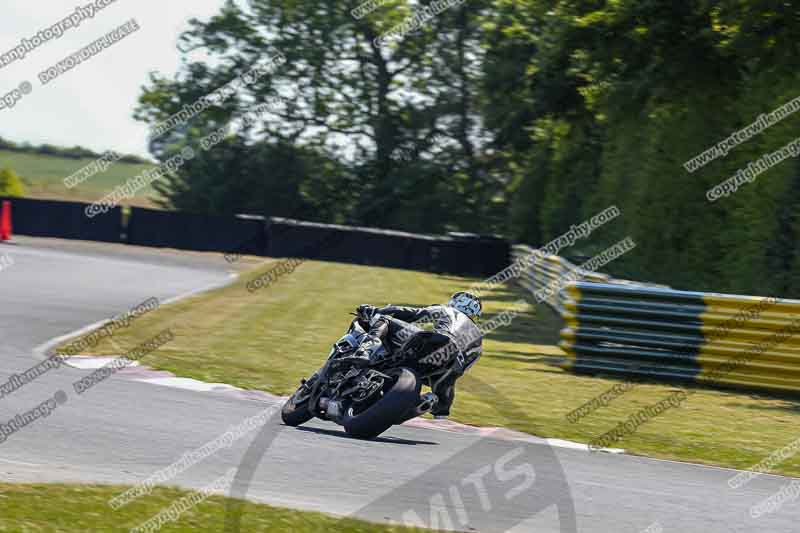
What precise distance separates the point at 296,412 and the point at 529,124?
3241 centimetres

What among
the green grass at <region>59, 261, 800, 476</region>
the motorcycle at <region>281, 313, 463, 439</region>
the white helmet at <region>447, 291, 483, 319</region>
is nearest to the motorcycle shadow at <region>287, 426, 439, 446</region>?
the motorcycle at <region>281, 313, 463, 439</region>

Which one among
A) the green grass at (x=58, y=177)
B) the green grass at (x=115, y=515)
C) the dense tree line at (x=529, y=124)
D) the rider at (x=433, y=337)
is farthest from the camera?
the green grass at (x=58, y=177)

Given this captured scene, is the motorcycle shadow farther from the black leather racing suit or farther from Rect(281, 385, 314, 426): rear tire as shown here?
the black leather racing suit

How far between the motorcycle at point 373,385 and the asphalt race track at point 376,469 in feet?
0.75

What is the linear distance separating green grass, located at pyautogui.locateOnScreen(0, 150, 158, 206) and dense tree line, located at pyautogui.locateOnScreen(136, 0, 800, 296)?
17196 millimetres

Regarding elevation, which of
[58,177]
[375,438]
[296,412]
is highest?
[296,412]

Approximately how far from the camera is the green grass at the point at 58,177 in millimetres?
72062

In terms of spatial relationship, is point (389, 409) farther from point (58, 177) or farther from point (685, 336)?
point (58, 177)

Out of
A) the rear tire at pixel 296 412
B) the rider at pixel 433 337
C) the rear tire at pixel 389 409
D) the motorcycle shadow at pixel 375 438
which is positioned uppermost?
the rider at pixel 433 337

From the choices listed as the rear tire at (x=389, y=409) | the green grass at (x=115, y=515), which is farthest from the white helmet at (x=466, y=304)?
the green grass at (x=115, y=515)

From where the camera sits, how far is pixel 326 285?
2866cm

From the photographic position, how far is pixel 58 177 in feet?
257

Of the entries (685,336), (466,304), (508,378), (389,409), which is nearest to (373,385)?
(389,409)

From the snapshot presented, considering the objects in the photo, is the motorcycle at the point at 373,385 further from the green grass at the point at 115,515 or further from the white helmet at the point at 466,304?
the green grass at the point at 115,515
